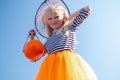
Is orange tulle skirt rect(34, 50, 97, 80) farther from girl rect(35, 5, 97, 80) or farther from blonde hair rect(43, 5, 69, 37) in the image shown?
blonde hair rect(43, 5, 69, 37)

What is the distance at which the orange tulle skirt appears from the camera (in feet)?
4.03

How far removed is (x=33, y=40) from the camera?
141cm

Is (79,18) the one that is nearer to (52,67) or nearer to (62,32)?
(62,32)

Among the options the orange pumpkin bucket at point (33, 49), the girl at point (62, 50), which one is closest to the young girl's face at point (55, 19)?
the girl at point (62, 50)

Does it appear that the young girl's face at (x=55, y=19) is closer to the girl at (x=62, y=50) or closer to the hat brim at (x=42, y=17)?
the girl at (x=62, y=50)

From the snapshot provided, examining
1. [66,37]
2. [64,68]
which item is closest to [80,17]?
[66,37]

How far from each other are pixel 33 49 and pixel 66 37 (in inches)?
6.6

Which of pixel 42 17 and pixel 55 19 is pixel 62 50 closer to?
pixel 55 19

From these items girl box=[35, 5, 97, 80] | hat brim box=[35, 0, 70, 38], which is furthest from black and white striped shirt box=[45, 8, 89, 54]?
hat brim box=[35, 0, 70, 38]

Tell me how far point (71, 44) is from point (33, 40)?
0.18 meters

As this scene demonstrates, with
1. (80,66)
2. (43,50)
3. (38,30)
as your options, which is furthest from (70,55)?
(38,30)

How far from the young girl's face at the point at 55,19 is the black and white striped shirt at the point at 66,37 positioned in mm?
38

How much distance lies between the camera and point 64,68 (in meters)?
1.26

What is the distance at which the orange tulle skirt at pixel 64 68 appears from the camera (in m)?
1.23
